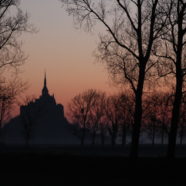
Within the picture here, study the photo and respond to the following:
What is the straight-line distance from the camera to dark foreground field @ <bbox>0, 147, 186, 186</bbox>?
77.4ft

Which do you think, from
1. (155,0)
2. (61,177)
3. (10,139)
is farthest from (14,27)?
(10,139)

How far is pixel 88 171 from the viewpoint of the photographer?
83.9ft

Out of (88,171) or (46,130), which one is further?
(46,130)

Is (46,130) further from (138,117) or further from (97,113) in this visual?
(138,117)

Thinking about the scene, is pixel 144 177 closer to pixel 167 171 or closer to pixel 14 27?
pixel 167 171

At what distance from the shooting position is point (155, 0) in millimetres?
29188

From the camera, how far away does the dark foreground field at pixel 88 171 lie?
77.4ft

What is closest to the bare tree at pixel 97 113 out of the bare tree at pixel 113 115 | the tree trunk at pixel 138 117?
the bare tree at pixel 113 115

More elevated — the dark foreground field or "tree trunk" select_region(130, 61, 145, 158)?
"tree trunk" select_region(130, 61, 145, 158)

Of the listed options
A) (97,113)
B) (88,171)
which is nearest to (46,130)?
(97,113)

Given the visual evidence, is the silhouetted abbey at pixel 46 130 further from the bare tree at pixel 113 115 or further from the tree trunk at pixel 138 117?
the tree trunk at pixel 138 117

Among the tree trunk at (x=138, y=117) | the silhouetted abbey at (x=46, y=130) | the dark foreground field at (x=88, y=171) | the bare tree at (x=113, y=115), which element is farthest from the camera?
the silhouetted abbey at (x=46, y=130)

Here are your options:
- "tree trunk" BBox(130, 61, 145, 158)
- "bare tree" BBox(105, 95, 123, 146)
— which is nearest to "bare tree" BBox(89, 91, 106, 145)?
"bare tree" BBox(105, 95, 123, 146)

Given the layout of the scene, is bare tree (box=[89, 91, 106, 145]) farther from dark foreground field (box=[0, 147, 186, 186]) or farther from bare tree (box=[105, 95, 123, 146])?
dark foreground field (box=[0, 147, 186, 186])
